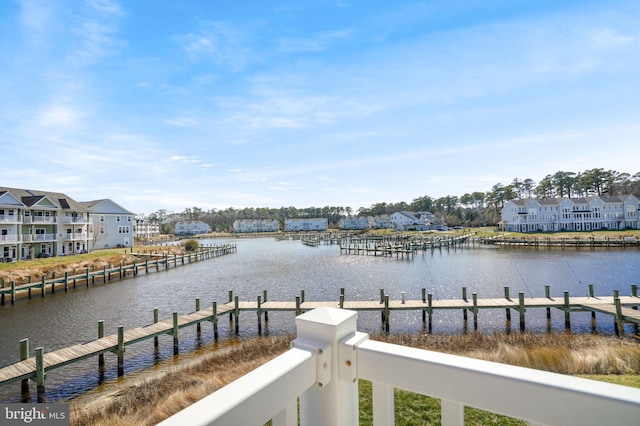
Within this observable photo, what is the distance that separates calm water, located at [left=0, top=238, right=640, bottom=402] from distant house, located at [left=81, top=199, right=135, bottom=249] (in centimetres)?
2091

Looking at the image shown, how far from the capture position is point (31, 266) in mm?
33844

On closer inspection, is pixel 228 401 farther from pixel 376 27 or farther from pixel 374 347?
pixel 376 27

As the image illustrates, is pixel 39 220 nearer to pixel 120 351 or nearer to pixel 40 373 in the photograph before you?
pixel 120 351

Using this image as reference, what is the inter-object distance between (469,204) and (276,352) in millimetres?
135385

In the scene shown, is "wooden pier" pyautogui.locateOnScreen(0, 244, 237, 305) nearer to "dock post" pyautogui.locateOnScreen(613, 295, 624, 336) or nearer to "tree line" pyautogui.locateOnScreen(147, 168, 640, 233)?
"dock post" pyautogui.locateOnScreen(613, 295, 624, 336)

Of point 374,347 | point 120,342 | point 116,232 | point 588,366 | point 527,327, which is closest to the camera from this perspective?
point 374,347

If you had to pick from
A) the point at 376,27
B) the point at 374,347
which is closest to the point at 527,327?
the point at 376,27

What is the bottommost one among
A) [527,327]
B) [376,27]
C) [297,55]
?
[527,327]

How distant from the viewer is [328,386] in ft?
6.72

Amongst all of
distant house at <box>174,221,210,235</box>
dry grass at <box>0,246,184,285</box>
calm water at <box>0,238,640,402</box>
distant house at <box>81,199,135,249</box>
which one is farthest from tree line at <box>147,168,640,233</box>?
dry grass at <box>0,246,184,285</box>

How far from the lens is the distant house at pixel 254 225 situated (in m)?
146

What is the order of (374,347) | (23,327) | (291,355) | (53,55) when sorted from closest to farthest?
(291,355) → (374,347) → (53,55) → (23,327)

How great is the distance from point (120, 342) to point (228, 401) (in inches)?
581

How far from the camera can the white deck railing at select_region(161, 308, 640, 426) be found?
141 centimetres
